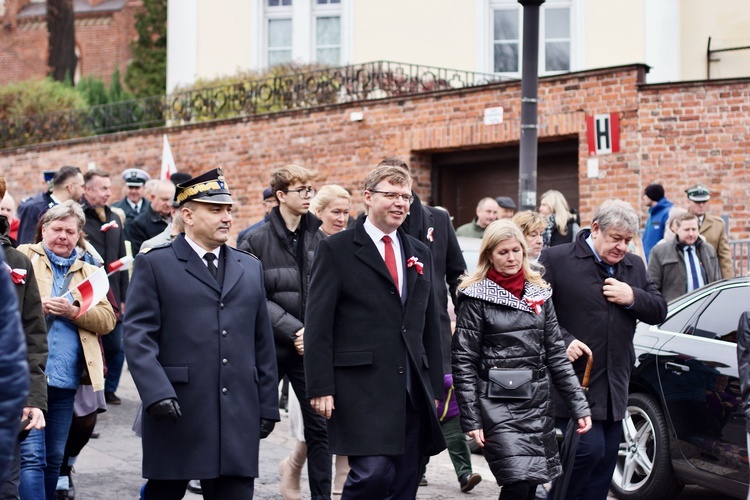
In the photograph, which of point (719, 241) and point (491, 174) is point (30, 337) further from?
point (491, 174)

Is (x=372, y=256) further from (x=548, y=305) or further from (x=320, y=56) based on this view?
(x=320, y=56)

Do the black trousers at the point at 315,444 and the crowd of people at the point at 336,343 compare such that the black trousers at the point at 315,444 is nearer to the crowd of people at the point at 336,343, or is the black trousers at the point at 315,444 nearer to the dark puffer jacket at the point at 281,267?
the crowd of people at the point at 336,343

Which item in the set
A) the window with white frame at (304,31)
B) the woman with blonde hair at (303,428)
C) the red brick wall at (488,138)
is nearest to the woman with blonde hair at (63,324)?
the woman with blonde hair at (303,428)

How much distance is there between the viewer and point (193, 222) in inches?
243

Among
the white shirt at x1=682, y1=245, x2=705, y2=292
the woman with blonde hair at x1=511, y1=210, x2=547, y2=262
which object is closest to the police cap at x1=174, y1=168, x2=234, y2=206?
the woman with blonde hair at x1=511, y1=210, x2=547, y2=262

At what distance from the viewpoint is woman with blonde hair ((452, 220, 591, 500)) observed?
6.43 metres

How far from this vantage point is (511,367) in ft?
21.4

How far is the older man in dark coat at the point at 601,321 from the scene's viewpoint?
23.3 ft

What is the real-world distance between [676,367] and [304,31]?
17550mm

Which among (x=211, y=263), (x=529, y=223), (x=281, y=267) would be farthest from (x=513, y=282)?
(x=529, y=223)

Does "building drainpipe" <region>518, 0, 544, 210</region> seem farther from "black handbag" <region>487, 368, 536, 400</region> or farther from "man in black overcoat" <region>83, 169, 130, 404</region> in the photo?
"black handbag" <region>487, 368, 536, 400</region>

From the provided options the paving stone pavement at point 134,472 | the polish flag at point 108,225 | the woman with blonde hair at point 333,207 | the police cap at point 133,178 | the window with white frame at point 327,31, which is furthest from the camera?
the window with white frame at point 327,31

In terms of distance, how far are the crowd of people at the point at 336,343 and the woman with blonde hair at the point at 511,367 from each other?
11 mm

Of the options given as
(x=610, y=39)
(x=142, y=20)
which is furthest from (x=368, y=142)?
(x=142, y=20)
